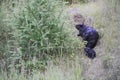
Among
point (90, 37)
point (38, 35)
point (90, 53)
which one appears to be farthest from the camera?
point (90, 37)

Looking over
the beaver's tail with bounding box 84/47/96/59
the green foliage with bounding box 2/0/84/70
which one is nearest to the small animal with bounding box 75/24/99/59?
the beaver's tail with bounding box 84/47/96/59

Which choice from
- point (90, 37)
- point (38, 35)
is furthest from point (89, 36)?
point (38, 35)

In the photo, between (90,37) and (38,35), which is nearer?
(38,35)

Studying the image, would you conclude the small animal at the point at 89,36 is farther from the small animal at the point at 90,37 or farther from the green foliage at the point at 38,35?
the green foliage at the point at 38,35

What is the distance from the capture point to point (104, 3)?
27.8 feet

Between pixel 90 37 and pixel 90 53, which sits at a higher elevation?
pixel 90 37

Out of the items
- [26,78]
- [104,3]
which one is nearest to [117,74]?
[26,78]

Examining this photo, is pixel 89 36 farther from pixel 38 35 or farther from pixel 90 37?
pixel 38 35

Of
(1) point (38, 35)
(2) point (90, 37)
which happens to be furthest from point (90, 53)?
(1) point (38, 35)

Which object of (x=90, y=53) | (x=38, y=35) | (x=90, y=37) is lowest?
(x=90, y=53)

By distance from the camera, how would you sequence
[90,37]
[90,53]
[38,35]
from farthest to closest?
[90,37]
[90,53]
[38,35]

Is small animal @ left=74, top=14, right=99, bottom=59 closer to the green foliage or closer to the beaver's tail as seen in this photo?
the beaver's tail

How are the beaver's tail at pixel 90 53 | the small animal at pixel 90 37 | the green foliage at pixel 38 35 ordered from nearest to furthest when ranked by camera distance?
the green foliage at pixel 38 35
the beaver's tail at pixel 90 53
the small animal at pixel 90 37

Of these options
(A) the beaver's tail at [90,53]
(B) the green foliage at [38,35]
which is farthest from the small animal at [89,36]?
(B) the green foliage at [38,35]
